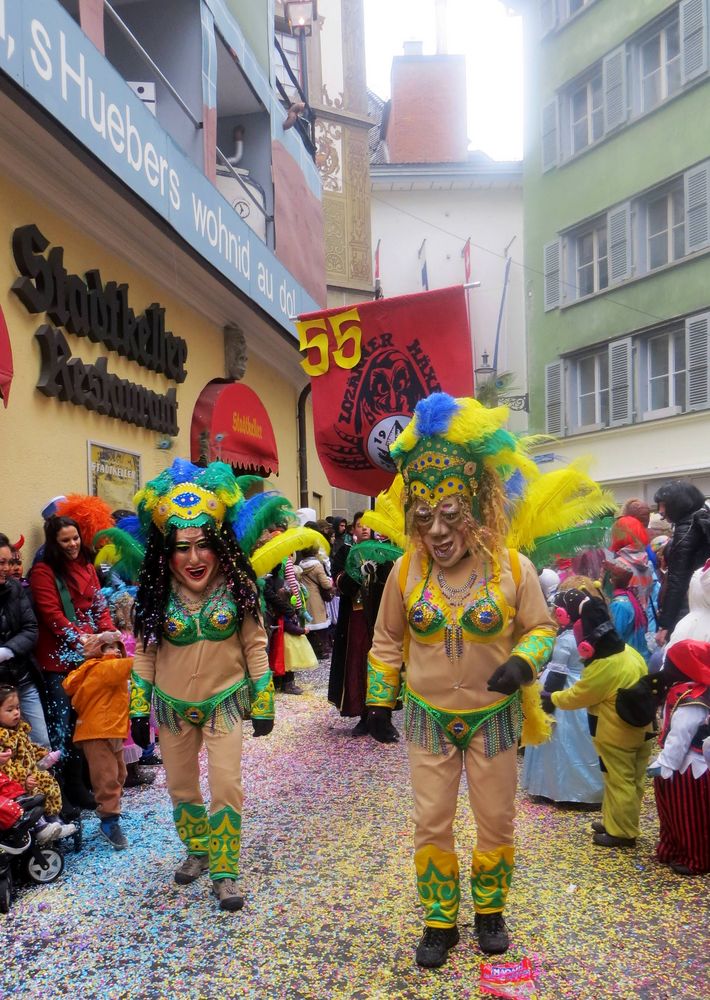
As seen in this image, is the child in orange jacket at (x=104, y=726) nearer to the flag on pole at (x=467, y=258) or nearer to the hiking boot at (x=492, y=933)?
the hiking boot at (x=492, y=933)

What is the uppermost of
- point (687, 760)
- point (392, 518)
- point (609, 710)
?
point (392, 518)

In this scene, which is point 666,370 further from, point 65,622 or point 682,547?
point 65,622

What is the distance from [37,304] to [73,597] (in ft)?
7.11

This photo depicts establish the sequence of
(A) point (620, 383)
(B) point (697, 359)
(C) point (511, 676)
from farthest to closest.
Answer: (A) point (620, 383) → (B) point (697, 359) → (C) point (511, 676)

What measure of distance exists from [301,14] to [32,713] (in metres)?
14.0

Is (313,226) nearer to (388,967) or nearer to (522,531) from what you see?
(522,531)

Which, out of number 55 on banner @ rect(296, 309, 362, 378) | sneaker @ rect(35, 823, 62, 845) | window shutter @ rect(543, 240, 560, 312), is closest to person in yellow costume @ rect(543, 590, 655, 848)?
number 55 on banner @ rect(296, 309, 362, 378)

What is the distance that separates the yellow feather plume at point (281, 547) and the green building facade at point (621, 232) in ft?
36.5

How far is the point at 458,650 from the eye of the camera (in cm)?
324

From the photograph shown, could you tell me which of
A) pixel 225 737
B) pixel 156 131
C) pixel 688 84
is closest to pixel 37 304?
pixel 156 131

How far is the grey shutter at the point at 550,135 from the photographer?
61.6 feet

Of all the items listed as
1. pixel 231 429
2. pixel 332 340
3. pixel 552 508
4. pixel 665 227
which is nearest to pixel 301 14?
pixel 665 227

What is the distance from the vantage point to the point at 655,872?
3.88m

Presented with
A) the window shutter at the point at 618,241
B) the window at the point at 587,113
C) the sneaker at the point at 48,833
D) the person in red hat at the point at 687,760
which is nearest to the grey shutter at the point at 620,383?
the window shutter at the point at 618,241
